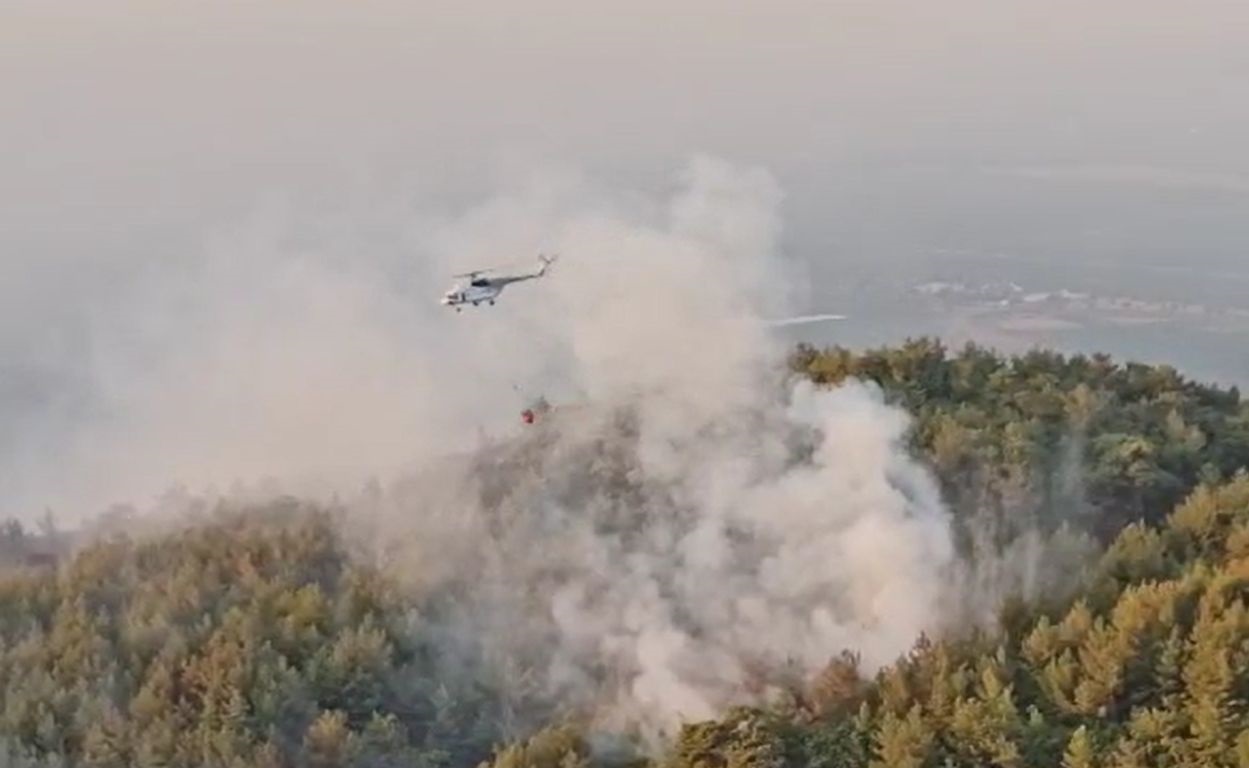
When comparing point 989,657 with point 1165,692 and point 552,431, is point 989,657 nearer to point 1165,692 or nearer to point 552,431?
point 1165,692

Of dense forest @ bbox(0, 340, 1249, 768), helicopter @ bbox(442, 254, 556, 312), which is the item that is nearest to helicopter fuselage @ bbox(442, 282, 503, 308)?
helicopter @ bbox(442, 254, 556, 312)

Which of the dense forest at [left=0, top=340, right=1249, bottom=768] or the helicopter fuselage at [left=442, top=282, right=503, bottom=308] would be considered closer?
the dense forest at [left=0, top=340, right=1249, bottom=768]

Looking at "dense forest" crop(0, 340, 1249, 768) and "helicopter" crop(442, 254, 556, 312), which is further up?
"helicopter" crop(442, 254, 556, 312)

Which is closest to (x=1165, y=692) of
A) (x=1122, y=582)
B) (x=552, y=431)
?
(x=1122, y=582)

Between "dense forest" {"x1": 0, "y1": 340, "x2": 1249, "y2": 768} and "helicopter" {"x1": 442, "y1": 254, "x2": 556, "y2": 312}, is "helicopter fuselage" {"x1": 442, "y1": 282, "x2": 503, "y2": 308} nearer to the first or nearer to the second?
"helicopter" {"x1": 442, "y1": 254, "x2": 556, "y2": 312}

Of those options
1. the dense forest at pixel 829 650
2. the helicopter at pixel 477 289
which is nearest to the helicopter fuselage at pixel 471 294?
the helicopter at pixel 477 289

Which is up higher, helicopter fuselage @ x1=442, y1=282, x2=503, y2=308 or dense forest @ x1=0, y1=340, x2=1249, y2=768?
helicopter fuselage @ x1=442, y1=282, x2=503, y2=308

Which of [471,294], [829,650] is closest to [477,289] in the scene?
[471,294]

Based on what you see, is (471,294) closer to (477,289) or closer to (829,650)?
(477,289)
